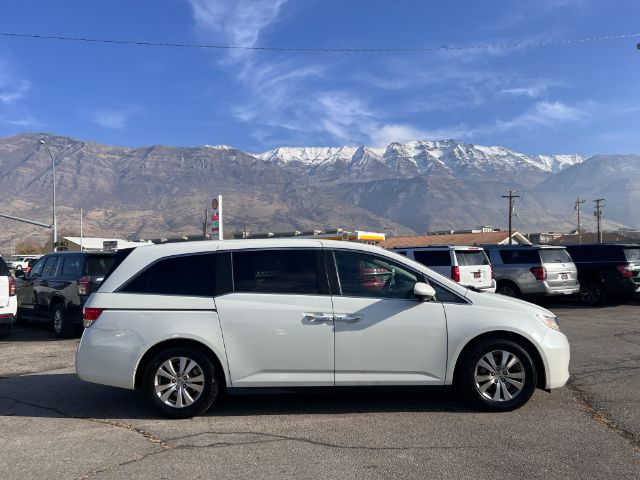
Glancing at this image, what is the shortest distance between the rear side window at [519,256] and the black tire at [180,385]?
38.2 ft

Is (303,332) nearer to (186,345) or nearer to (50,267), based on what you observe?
(186,345)

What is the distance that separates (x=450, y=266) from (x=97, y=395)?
31.7 ft

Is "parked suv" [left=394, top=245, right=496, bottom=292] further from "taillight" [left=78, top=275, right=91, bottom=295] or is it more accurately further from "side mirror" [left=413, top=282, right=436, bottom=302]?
"side mirror" [left=413, top=282, right=436, bottom=302]

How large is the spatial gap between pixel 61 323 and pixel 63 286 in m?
0.74

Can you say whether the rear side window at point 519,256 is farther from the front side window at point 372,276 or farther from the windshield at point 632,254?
the front side window at point 372,276

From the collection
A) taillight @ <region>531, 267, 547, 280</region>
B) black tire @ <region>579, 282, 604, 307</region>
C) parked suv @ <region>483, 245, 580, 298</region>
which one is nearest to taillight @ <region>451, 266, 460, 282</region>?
parked suv @ <region>483, 245, 580, 298</region>

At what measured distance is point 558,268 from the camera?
601 inches

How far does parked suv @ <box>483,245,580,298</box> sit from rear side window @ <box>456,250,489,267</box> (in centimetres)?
97

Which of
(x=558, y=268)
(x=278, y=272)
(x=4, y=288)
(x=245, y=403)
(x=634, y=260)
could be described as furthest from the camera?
(x=634, y=260)

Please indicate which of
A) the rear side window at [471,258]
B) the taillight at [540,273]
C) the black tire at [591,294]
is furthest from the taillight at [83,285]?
the black tire at [591,294]

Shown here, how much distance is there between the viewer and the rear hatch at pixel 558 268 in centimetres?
1514

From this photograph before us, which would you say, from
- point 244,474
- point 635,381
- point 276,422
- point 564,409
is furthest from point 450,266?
point 244,474

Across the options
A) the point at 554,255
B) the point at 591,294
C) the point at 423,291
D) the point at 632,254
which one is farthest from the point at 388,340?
the point at 632,254

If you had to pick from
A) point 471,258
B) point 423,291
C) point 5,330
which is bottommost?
point 5,330
